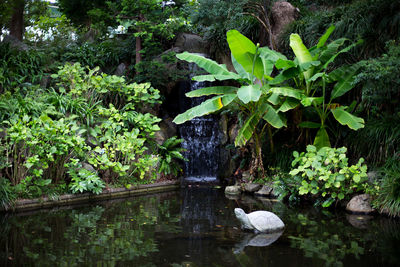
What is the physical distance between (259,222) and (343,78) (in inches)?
169

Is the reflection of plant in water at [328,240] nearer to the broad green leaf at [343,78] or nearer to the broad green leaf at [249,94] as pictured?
the broad green leaf at [249,94]

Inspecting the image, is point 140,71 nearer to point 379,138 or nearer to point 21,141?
point 21,141

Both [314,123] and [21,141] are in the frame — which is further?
[314,123]

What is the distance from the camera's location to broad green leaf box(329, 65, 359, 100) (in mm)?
8062

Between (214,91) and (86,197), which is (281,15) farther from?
(86,197)

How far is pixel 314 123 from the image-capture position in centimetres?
832

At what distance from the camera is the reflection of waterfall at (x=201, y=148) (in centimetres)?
1119

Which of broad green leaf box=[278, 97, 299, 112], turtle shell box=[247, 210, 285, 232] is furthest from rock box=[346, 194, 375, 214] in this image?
broad green leaf box=[278, 97, 299, 112]

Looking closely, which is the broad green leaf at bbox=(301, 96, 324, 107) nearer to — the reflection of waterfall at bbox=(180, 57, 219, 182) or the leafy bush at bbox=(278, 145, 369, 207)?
the leafy bush at bbox=(278, 145, 369, 207)

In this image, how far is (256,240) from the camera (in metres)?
4.93

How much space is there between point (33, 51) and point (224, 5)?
18.7 feet

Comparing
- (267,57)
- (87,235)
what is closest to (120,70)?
(267,57)

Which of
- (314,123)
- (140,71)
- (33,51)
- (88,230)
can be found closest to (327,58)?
(314,123)

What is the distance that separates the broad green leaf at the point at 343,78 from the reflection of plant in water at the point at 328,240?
3.13 metres
